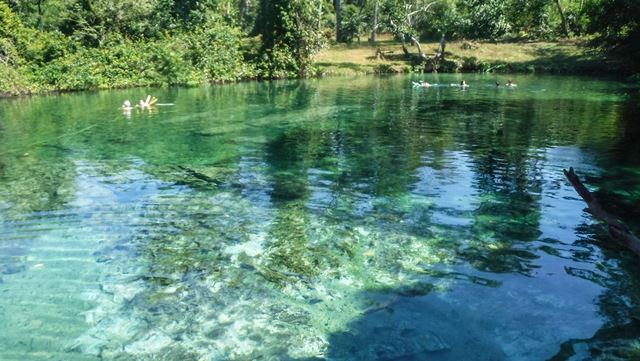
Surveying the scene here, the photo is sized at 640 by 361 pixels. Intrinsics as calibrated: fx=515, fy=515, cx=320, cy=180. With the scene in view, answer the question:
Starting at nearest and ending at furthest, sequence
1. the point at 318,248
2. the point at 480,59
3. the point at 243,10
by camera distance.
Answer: the point at 318,248, the point at 480,59, the point at 243,10

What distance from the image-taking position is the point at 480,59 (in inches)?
2201

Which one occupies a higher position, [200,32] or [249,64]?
[200,32]

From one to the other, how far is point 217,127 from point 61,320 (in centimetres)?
1786

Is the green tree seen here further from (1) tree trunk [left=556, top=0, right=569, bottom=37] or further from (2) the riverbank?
(1) tree trunk [left=556, top=0, right=569, bottom=37]

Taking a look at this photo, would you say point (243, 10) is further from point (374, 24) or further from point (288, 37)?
point (288, 37)

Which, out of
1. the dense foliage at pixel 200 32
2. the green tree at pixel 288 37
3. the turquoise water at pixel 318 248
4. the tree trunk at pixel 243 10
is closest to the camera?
the turquoise water at pixel 318 248

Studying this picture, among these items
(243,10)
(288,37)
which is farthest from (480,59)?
(243,10)

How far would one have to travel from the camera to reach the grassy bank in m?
52.2

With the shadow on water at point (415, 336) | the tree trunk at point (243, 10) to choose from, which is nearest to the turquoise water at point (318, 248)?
the shadow on water at point (415, 336)

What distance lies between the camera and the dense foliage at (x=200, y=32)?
43.9m

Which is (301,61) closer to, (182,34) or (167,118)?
(182,34)

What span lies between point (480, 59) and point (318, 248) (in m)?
51.5

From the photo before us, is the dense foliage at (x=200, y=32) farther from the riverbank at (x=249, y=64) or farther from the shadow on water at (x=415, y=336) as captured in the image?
the shadow on water at (x=415, y=336)

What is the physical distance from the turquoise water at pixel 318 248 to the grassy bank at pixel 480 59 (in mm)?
34222
